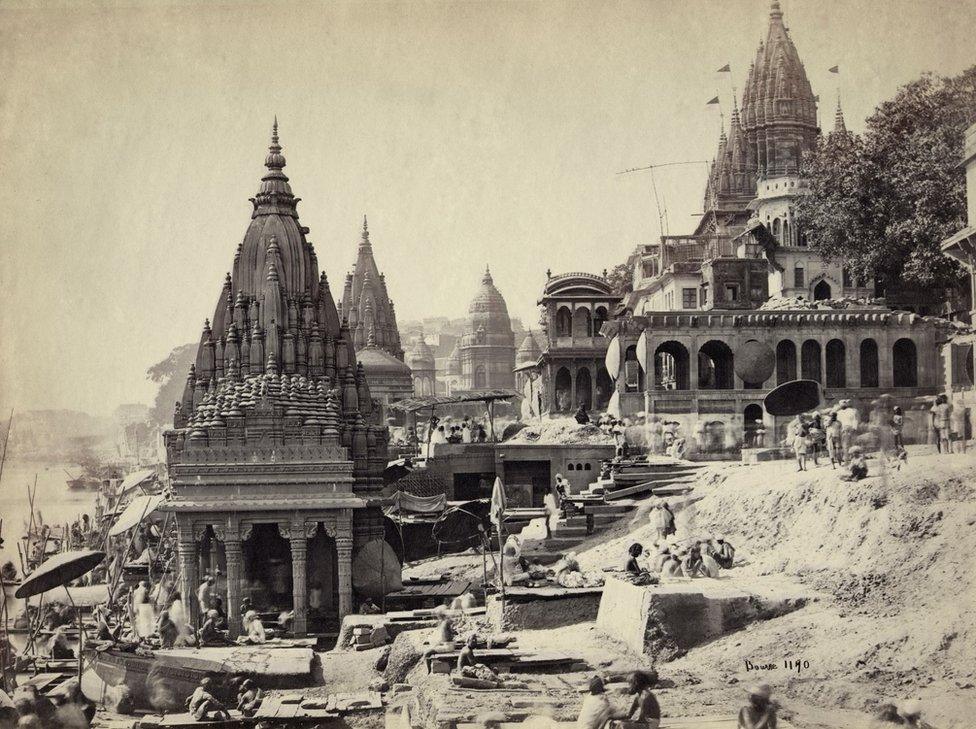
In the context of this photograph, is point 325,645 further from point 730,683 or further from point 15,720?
point 730,683

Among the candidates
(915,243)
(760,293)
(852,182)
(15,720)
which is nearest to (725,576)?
(15,720)

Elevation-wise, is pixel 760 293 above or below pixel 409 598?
above

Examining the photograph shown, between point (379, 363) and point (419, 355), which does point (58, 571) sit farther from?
point (419, 355)

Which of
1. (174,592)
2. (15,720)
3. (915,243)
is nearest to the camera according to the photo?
(15,720)

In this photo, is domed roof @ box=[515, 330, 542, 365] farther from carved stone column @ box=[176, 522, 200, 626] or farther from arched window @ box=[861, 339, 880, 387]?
carved stone column @ box=[176, 522, 200, 626]

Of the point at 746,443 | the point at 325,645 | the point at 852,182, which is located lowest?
the point at 325,645

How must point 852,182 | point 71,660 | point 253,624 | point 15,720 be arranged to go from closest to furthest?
1. point 15,720
2. point 71,660
3. point 253,624
4. point 852,182

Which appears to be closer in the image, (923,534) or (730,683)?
(730,683)

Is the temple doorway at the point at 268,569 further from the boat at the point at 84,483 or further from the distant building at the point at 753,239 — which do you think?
the distant building at the point at 753,239
